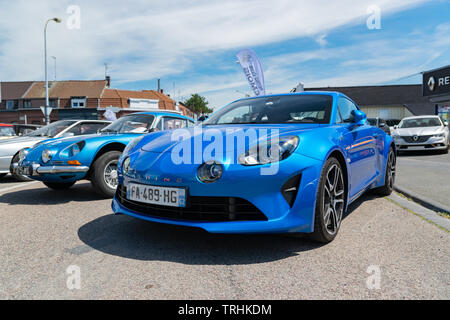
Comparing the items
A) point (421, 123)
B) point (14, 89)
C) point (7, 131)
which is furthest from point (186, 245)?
point (14, 89)

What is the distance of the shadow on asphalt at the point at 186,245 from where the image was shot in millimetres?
2572

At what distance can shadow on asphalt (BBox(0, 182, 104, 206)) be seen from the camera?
4.85 m

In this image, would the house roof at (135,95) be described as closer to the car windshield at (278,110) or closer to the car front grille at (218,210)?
the car windshield at (278,110)

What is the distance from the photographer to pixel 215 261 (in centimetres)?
251

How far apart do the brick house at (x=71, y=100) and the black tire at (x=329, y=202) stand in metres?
41.4

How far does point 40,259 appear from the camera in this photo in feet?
8.50

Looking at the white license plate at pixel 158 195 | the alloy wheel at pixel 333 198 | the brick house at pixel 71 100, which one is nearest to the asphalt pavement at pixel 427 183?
the alloy wheel at pixel 333 198

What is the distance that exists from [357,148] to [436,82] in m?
27.0

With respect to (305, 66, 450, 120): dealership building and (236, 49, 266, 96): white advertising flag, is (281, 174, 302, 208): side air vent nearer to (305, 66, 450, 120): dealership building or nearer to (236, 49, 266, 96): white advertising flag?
(236, 49, 266, 96): white advertising flag

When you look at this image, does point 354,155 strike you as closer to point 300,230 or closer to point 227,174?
point 300,230

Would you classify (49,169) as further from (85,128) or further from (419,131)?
(419,131)

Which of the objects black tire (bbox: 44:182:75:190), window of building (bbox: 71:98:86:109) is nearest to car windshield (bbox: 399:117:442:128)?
black tire (bbox: 44:182:75:190)

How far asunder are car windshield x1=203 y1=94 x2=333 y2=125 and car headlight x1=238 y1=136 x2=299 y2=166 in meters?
0.81
